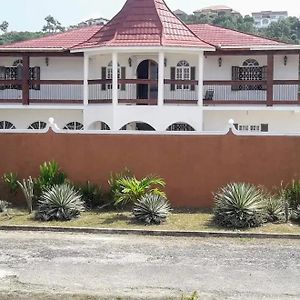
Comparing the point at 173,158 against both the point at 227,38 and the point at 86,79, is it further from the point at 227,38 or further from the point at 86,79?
the point at 227,38

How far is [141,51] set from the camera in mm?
21672

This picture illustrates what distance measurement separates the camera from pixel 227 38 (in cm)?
2498

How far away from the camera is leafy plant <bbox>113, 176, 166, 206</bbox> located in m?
16.3

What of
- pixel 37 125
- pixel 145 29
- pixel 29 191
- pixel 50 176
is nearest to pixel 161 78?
pixel 145 29

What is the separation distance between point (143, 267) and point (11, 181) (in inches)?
293

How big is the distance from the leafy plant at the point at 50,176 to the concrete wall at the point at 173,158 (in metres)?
0.51

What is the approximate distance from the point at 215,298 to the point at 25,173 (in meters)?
9.91

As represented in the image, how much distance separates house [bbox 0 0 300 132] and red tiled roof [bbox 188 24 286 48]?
0.05m

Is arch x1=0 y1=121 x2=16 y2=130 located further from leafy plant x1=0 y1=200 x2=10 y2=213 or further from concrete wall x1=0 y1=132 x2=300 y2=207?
leafy plant x1=0 y1=200 x2=10 y2=213

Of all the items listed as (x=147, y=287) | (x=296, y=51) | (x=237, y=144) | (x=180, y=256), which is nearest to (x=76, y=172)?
(x=237, y=144)

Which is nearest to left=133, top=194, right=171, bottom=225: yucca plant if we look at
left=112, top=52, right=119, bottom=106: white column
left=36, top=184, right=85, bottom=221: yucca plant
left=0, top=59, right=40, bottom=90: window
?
left=36, top=184, right=85, bottom=221: yucca plant

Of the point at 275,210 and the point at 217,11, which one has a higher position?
the point at 217,11

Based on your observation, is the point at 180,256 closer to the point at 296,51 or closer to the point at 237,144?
the point at 237,144

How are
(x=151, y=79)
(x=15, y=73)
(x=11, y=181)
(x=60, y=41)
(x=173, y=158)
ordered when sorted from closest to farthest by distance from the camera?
1. (x=173, y=158)
2. (x=11, y=181)
3. (x=151, y=79)
4. (x=15, y=73)
5. (x=60, y=41)
